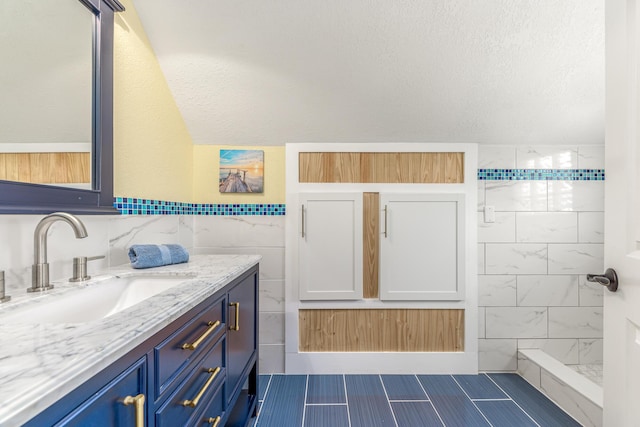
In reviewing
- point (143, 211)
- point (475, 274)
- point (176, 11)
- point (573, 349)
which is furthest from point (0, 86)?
point (573, 349)

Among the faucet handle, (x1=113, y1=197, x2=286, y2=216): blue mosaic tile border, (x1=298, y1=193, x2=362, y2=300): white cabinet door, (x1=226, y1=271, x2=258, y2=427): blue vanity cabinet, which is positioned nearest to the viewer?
the faucet handle

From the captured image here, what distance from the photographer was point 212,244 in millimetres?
2248

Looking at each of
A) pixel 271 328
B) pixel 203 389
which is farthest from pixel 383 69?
pixel 271 328

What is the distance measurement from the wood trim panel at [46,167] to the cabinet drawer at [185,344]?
27.3 inches

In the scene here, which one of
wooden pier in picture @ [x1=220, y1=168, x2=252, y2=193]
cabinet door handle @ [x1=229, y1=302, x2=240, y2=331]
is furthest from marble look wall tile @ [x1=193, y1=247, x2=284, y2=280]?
cabinet door handle @ [x1=229, y1=302, x2=240, y2=331]

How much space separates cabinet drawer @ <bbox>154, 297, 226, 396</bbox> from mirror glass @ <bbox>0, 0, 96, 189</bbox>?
0.69 metres

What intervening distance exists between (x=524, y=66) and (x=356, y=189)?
47.0 inches

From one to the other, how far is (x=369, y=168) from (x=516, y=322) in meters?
1.54

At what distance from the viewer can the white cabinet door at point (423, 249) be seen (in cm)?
222

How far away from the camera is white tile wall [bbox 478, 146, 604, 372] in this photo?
89.4 inches

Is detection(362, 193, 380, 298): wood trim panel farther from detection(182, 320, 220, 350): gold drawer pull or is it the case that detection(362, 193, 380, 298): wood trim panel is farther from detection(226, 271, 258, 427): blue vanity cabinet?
detection(182, 320, 220, 350): gold drawer pull

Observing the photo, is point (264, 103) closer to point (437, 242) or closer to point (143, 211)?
point (143, 211)

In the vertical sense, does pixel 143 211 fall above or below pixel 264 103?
below

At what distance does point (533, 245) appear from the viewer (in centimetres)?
228
